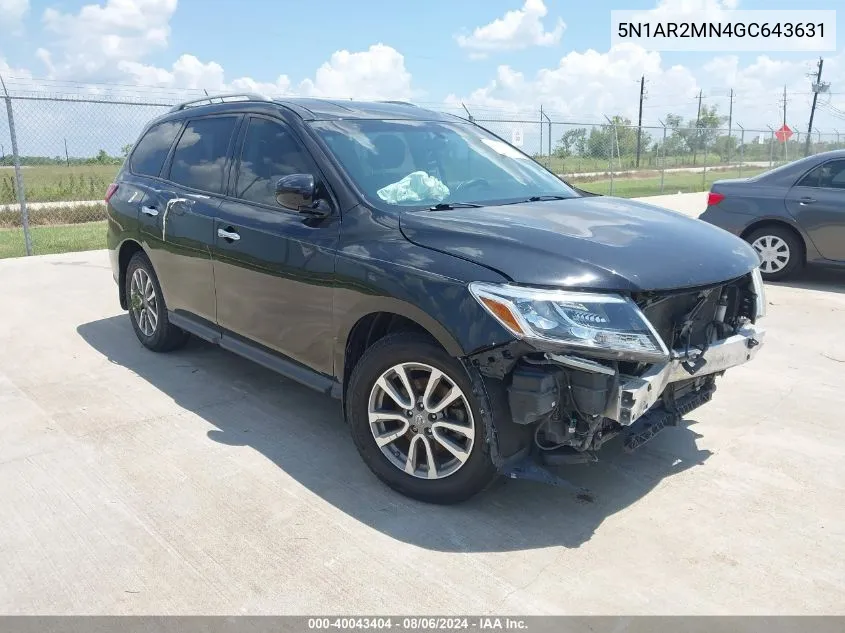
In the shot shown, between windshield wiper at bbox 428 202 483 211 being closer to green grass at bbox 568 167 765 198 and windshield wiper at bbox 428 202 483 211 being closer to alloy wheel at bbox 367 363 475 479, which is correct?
alloy wheel at bbox 367 363 475 479

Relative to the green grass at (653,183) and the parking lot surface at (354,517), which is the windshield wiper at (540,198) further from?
the green grass at (653,183)

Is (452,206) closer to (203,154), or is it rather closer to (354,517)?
(354,517)

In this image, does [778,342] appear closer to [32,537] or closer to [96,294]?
[32,537]

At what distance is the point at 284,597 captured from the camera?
2.75 m

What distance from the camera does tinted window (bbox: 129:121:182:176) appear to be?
5453mm

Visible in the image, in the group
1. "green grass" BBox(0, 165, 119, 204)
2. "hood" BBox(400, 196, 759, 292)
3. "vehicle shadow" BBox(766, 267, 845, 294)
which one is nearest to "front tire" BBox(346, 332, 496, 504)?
"hood" BBox(400, 196, 759, 292)

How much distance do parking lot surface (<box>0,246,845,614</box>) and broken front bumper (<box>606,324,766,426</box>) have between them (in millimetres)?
620

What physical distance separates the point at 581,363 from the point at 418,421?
85 centimetres

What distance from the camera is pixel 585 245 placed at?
10.4 ft

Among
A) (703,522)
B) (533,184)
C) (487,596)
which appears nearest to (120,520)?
(487,596)

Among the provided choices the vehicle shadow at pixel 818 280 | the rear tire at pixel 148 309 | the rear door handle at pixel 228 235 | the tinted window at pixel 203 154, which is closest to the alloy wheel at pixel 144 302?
the rear tire at pixel 148 309

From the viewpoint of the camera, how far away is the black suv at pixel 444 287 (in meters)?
2.95

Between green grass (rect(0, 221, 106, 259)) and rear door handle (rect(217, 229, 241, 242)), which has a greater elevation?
rear door handle (rect(217, 229, 241, 242))

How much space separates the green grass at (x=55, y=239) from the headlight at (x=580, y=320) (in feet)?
31.6
